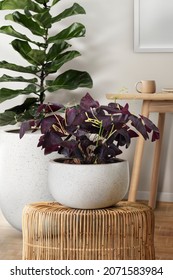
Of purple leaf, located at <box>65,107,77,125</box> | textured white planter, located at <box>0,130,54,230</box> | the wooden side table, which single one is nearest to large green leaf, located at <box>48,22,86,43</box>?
the wooden side table

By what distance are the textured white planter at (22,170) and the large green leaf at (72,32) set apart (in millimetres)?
952

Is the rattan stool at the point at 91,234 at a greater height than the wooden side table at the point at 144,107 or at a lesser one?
lesser

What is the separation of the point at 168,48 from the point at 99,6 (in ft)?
1.71

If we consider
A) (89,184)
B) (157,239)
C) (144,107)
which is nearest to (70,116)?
(89,184)

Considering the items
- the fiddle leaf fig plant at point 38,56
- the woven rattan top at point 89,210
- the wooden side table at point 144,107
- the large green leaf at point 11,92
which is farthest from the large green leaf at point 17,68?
the woven rattan top at point 89,210

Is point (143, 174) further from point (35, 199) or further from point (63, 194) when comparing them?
point (63, 194)

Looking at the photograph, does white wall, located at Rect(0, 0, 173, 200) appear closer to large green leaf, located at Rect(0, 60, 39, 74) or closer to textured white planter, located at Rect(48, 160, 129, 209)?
large green leaf, located at Rect(0, 60, 39, 74)

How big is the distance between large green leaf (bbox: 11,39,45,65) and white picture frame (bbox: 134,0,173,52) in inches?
25.0

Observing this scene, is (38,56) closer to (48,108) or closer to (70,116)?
(48,108)

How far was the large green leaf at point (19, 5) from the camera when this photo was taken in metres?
3.91

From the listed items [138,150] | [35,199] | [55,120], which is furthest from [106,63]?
[55,120]

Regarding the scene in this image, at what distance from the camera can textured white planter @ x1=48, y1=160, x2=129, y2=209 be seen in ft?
7.09

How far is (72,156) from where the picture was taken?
2215mm

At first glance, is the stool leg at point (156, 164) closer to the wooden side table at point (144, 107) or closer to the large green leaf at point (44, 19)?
the wooden side table at point (144, 107)
